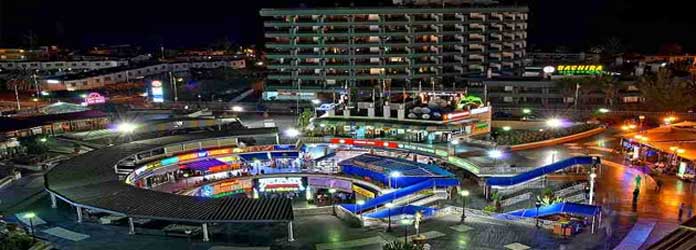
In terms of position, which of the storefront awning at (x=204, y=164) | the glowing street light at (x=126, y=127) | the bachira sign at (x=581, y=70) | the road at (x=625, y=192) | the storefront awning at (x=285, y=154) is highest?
the bachira sign at (x=581, y=70)

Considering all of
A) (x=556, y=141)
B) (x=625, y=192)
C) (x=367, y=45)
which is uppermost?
(x=367, y=45)

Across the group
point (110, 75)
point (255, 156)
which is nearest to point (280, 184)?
point (255, 156)

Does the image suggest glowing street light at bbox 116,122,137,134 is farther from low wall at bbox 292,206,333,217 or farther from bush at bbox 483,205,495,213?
bush at bbox 483,205,495,213

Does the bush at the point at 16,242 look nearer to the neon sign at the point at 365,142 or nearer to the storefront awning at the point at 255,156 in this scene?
the storefront awning at the point at 255,156

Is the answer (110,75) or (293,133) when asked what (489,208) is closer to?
(293,133)

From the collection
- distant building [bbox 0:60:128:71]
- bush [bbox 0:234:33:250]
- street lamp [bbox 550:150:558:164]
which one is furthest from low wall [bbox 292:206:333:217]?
distant building [bbox 0:60:128:71]

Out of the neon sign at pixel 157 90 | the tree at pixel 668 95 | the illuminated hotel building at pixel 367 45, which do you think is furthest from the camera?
the illuminated hotel building at pixel 367 45

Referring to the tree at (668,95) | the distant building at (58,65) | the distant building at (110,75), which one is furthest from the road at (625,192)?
the distant building at (58,65)

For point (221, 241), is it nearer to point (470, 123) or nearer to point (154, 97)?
point (470, 123)
